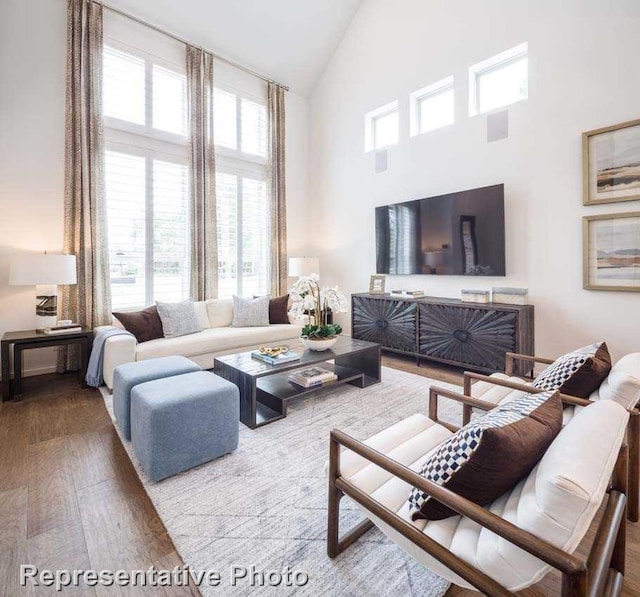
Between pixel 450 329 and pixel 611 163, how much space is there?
81.4 inches

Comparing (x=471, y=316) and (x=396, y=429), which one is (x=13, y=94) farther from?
(x=471, y=316)

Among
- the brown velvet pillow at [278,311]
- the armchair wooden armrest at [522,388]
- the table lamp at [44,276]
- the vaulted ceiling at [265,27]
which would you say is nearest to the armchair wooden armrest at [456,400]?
the armchair wooden armrest at [522,388]

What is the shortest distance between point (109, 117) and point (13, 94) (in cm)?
83

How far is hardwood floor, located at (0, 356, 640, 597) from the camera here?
4.47ft

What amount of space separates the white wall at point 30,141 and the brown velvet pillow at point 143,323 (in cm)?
100

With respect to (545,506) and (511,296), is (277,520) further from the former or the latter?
(511,296)

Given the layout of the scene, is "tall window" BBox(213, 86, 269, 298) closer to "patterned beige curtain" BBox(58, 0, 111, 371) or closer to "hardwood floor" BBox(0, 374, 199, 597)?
"patterned beige curtain" BBox(58, 0, 111, 371)

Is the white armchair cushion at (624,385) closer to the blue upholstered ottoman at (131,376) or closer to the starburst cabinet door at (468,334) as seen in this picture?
the starburst cabinet door at (468,334)

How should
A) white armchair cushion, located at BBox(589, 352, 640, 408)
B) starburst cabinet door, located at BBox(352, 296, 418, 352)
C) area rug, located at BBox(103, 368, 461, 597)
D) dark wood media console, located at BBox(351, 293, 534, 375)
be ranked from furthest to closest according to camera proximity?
1. starburst cabinet door, located at BBox(352, 296, 418, 352)
2. dark wood media console, located at BBox(351, 293, 534, 375)
3. white armchair cushion, located at BBox(589, 352, 640, 408)
4. area rug, located at BBox(103, 368, 461, 597)

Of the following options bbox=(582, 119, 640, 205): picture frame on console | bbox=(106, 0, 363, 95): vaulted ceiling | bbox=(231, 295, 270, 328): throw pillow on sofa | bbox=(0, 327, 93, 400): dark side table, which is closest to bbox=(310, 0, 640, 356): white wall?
bbox=(582, 119, 640, 205): picture frame on console

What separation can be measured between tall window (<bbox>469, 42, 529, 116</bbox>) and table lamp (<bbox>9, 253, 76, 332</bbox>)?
465 centimetres

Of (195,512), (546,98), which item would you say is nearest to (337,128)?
(546,98)

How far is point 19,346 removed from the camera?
A: 9.90 ft

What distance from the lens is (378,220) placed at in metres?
4.88
